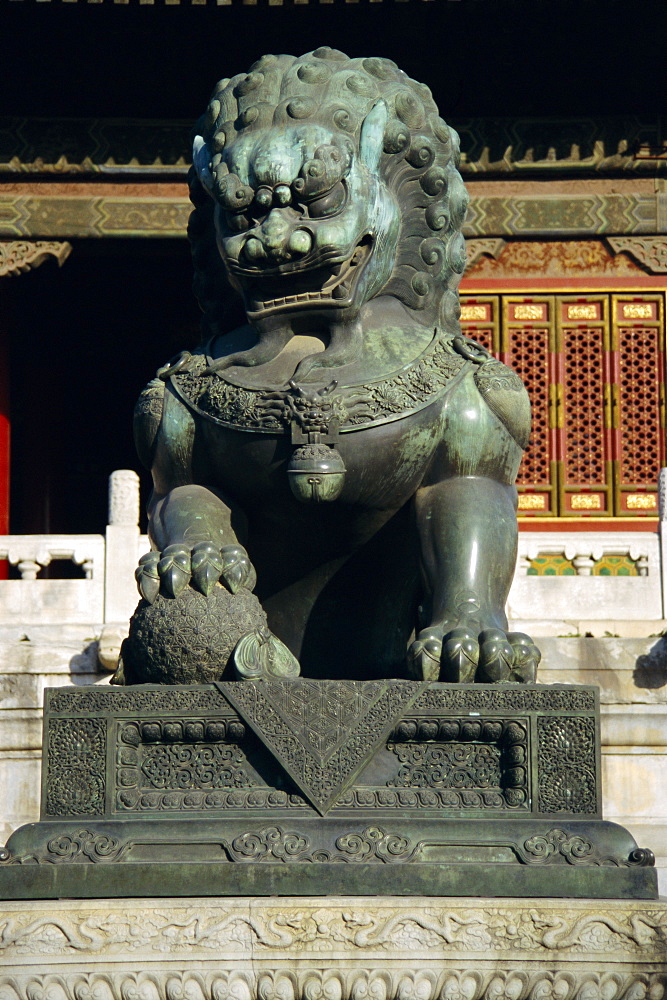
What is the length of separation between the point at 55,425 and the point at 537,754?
464 inches

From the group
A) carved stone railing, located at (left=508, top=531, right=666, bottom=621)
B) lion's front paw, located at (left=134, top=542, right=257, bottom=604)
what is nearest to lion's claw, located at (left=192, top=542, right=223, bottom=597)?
lion's front paw, located at (left=134, top=542, right=257, bottom=604)

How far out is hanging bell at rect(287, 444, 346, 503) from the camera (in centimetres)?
322

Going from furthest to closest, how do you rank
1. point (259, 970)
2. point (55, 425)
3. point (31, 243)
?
1. point (55, 425)
2. point (31, 243)
3. point (259, 970)

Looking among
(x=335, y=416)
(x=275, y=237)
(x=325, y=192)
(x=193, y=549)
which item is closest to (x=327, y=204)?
(x=325, y=192)

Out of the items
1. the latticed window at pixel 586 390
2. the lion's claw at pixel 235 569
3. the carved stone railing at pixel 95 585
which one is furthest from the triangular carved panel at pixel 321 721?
the latticed window at pixel 586 390

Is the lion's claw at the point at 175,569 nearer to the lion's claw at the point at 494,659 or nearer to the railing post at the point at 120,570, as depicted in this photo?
the lion's claw at the point at 494,659

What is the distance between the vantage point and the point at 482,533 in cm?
330

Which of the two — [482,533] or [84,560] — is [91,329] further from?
[482,533]

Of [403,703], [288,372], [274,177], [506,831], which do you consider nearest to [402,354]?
[288,372]

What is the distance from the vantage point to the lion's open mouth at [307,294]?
3.38 metres

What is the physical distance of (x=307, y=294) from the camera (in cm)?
339

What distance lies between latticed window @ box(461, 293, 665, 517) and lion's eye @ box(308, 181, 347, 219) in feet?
27.2

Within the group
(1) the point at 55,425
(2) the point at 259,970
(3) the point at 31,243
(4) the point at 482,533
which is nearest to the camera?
(2) the point at 259,970

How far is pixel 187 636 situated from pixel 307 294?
32.1 inches
